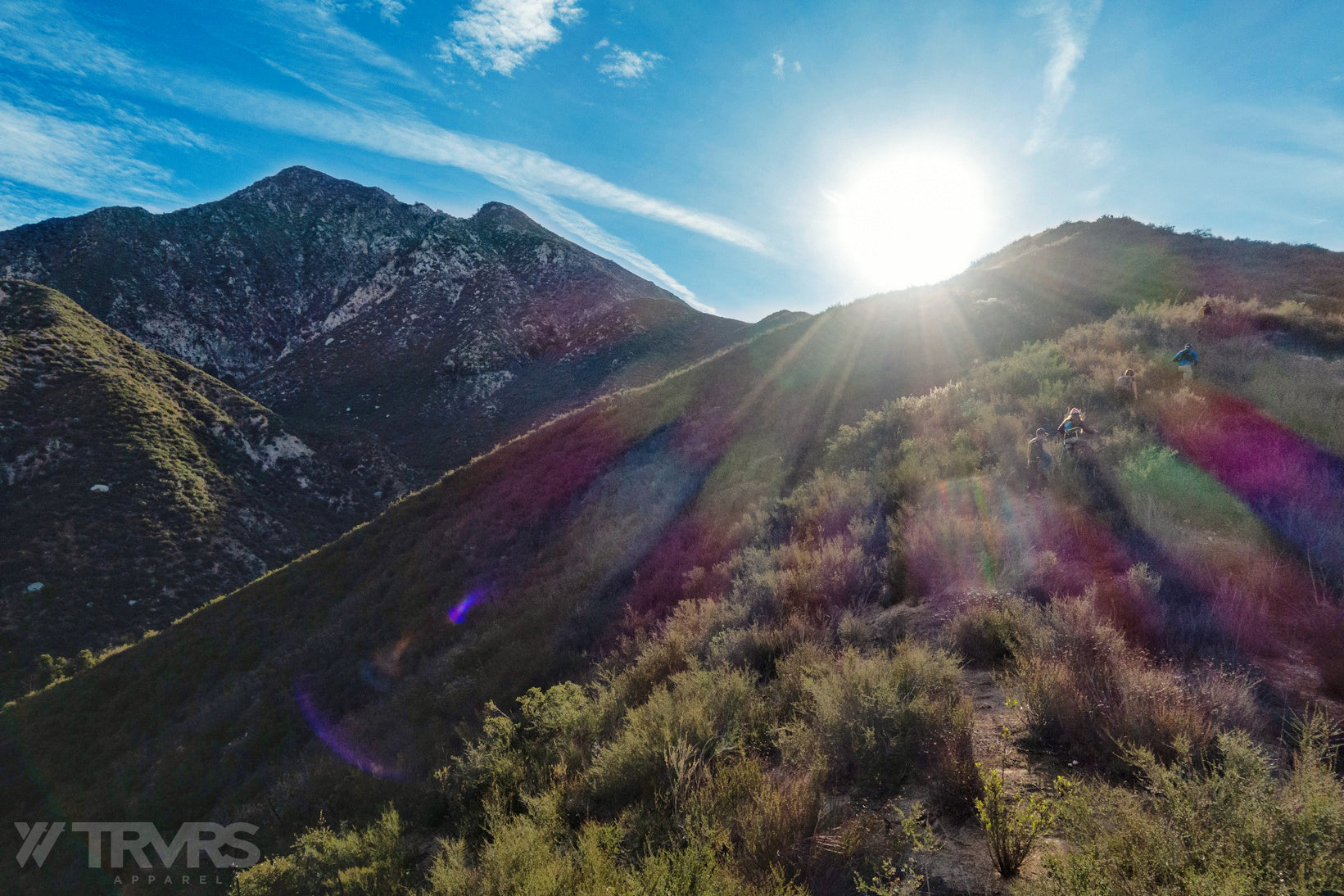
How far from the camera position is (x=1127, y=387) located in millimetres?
9766

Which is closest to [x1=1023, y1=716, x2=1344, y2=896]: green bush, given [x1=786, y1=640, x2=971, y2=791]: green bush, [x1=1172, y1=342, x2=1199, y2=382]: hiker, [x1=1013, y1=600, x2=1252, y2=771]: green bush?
[x1=1013, y1=600, x2=1252, y2=771]: green bush

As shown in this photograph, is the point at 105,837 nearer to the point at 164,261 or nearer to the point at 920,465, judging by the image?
the point at 920,465

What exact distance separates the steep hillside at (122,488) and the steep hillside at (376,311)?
800 centimetres

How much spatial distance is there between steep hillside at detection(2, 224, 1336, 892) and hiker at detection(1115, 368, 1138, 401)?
23.4 inches

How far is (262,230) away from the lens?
81.1m

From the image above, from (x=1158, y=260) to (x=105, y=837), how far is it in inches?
1816

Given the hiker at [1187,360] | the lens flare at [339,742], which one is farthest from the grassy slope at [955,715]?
the lens flare at [339,742]

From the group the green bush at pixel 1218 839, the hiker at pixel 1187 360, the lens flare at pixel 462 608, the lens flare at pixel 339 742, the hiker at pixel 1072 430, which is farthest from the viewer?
the lens flare at pixel 462 608

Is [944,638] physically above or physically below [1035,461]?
below

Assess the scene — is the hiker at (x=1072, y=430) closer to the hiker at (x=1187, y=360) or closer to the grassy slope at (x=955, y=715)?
the grassy slope at (x=955, y=715)

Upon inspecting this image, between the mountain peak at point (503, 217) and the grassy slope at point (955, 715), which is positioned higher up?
the mountain peak at point (503, 217)

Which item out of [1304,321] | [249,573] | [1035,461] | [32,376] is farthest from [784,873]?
[32,376]

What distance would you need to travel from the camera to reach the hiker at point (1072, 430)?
7.86 metres

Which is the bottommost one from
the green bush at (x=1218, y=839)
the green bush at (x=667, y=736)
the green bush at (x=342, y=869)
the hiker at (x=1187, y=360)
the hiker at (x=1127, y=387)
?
the green bush at (x=342, y=869)
